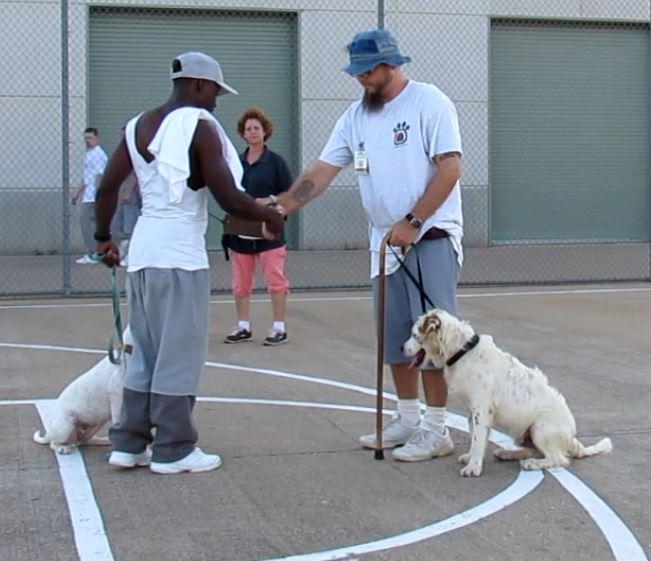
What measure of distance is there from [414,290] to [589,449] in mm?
1255

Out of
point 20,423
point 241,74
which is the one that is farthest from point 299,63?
point 20,423

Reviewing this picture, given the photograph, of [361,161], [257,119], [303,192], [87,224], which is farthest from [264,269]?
[87,224]

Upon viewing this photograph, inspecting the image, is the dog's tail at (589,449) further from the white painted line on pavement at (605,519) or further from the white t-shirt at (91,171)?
the white t-shirt at (91,171)

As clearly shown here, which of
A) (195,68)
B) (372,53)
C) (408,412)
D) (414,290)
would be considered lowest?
(408,412)

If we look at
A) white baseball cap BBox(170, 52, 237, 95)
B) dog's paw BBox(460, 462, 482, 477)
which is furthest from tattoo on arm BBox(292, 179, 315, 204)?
dog's paw BBox(460, 462, 482, 477)

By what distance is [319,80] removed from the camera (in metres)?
17.9

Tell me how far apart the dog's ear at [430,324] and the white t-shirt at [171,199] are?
112 centimetres

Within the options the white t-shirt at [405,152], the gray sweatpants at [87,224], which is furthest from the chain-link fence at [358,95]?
the white t-shirt at [405,152]

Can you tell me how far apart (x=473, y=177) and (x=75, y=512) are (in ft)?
45.8

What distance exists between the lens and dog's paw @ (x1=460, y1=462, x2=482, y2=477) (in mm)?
5574

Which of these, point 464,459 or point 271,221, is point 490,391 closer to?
point 464,459

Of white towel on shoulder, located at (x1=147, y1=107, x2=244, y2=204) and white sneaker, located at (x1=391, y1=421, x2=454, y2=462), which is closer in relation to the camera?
white towel on shoulder, located at (x1=147, y1=107, x2=244, y2=204)

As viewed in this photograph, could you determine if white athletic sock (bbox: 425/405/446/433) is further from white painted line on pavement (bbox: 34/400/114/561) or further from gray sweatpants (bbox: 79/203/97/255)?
gray sweatpants (bbox: 79/203/97/255)

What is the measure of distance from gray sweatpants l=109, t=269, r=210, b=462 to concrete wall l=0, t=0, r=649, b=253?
38.7ft
